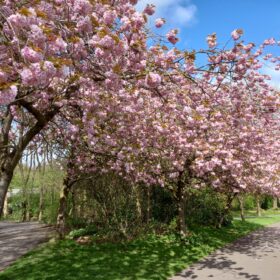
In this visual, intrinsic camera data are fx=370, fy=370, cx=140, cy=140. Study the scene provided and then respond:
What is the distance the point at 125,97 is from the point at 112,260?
4.74 m

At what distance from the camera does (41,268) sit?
9359 mm

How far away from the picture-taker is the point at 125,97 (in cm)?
839

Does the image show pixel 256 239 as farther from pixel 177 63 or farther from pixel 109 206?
pixel 177 63

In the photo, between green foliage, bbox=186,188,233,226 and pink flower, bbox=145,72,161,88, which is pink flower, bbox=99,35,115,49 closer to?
pink flower, bbox=145,72,161,88

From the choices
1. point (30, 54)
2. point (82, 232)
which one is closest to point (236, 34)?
point (30, 54)

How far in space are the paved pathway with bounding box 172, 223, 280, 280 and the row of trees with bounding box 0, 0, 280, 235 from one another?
2442 mm

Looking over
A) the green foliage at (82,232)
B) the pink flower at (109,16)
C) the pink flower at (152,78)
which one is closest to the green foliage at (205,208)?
the green foliage at (82,232)

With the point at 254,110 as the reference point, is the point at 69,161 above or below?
below

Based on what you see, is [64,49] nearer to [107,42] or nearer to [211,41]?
[107,42]

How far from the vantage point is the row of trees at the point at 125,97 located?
536 cm

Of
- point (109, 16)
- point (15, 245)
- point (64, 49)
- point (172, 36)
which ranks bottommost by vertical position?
point (15, 245)

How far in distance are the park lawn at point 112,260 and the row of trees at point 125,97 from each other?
1.55 meters

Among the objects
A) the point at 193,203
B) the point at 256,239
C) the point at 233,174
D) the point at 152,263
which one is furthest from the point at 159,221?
the point at 152,263

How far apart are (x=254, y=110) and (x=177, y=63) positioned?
3.90m
